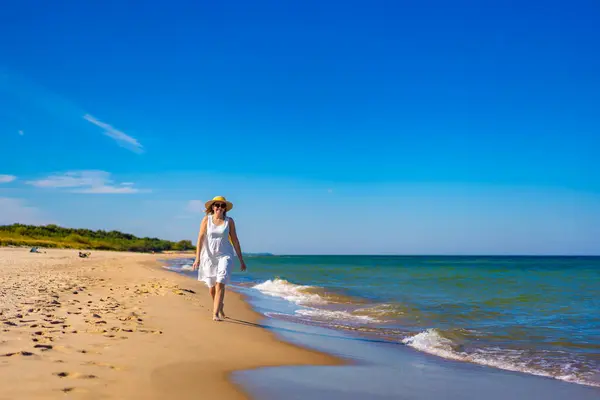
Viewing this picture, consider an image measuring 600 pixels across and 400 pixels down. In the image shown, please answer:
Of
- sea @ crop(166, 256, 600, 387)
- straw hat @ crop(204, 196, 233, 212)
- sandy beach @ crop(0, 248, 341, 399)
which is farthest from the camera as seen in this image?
straw hat @ crop(204, 196, 233, 212)

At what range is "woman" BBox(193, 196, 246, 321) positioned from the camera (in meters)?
7.87

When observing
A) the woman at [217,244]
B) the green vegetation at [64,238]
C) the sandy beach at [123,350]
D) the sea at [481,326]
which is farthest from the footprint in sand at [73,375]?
the green vegetation at [64,238]

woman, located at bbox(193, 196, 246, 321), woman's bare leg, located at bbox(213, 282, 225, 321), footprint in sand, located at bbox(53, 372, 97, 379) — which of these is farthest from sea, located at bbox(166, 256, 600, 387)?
footprint in sand, located at bbox(53, 372, 97, 379)

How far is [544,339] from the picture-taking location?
8.80 meters

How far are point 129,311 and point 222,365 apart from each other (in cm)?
368

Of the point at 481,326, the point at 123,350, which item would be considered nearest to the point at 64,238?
the point at 481,326

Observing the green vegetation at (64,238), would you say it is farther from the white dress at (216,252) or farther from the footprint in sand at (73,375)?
the footprint in sand at (73,375)

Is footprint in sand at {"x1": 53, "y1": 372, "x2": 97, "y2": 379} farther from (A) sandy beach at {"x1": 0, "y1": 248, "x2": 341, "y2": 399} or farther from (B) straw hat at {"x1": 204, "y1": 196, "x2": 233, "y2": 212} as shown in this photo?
(B) straw hat at {"x1": 204, "y1": 196, "x2": 233, "y2": 212}

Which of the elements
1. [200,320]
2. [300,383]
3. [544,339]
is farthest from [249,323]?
[544,339]

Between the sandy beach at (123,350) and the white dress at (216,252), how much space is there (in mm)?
886

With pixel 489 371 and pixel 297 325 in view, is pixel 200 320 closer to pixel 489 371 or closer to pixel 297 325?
pixel 297 325

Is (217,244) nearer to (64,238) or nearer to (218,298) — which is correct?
(218,298)

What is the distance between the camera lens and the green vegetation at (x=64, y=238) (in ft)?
181

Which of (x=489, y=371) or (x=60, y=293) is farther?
(x=60, y=293)
